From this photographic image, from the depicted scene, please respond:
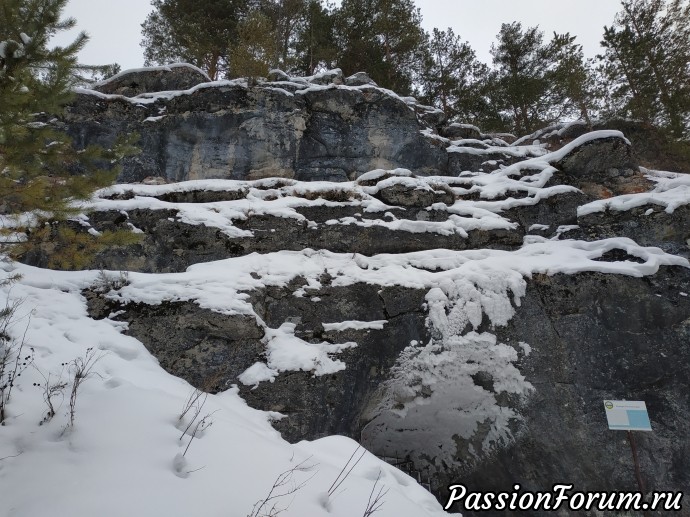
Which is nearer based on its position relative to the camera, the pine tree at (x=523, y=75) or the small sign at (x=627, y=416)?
the small sign at (x=627, y=416)

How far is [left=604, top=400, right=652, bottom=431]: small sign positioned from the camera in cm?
600

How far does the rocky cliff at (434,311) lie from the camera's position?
6496mm

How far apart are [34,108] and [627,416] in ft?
27.8

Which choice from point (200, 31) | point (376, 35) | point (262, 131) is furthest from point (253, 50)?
point (376, 35)

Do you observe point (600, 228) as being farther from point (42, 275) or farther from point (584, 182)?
point (42, 275)

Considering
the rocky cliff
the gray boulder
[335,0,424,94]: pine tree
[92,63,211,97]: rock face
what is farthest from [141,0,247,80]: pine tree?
the rocky cliff

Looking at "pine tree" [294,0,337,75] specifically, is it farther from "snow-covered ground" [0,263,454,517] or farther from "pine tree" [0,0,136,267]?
"snow-covered ground" [0,263,454,517]

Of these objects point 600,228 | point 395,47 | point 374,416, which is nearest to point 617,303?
point 600,228

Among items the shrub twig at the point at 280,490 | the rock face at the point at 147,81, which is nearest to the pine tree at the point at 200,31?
the rock face at the point at 147,81

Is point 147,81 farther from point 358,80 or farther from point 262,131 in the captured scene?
point 358,80

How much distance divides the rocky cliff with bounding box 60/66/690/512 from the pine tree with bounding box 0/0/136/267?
4.59 ft

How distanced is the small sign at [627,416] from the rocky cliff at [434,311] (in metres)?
0.92

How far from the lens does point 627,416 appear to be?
19.9 feet

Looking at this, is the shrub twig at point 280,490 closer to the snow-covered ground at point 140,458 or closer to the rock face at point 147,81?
the snow-covered ground at point 140,458
